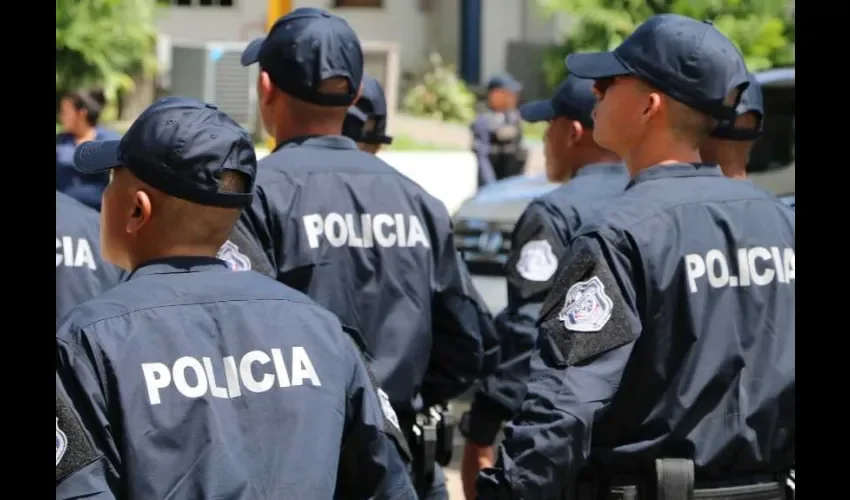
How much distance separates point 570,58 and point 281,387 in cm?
160

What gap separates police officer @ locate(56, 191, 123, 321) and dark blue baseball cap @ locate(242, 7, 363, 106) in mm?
923

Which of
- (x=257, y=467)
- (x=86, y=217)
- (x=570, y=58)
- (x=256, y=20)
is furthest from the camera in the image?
(x=256, y=20)

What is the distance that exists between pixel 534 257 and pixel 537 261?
20mm

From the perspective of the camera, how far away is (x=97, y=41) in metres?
18.2

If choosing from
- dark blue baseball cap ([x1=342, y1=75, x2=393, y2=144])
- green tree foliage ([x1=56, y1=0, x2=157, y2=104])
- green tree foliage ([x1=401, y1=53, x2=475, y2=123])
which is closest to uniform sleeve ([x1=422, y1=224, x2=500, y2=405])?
dark blue baseball cap ([x1=342, y1=75, x2=393, y2=144])

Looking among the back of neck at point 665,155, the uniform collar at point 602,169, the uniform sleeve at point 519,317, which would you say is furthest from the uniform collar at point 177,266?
the uniform collar at point 602,169

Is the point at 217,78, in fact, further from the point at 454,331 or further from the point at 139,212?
the point at 139,212

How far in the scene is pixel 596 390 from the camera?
3529mm

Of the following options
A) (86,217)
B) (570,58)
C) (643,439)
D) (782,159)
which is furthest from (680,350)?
(782,159)

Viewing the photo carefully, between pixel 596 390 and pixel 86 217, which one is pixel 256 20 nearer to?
pixel 86 217

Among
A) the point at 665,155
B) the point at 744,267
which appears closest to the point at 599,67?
the point at 665,155

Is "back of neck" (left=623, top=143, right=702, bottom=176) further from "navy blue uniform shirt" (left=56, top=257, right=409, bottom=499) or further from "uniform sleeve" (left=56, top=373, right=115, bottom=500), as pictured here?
"uniform sleeve" (left=56, top=373, right=115, bottom=500)

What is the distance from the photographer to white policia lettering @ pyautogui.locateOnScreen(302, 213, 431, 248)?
4.44 metres
